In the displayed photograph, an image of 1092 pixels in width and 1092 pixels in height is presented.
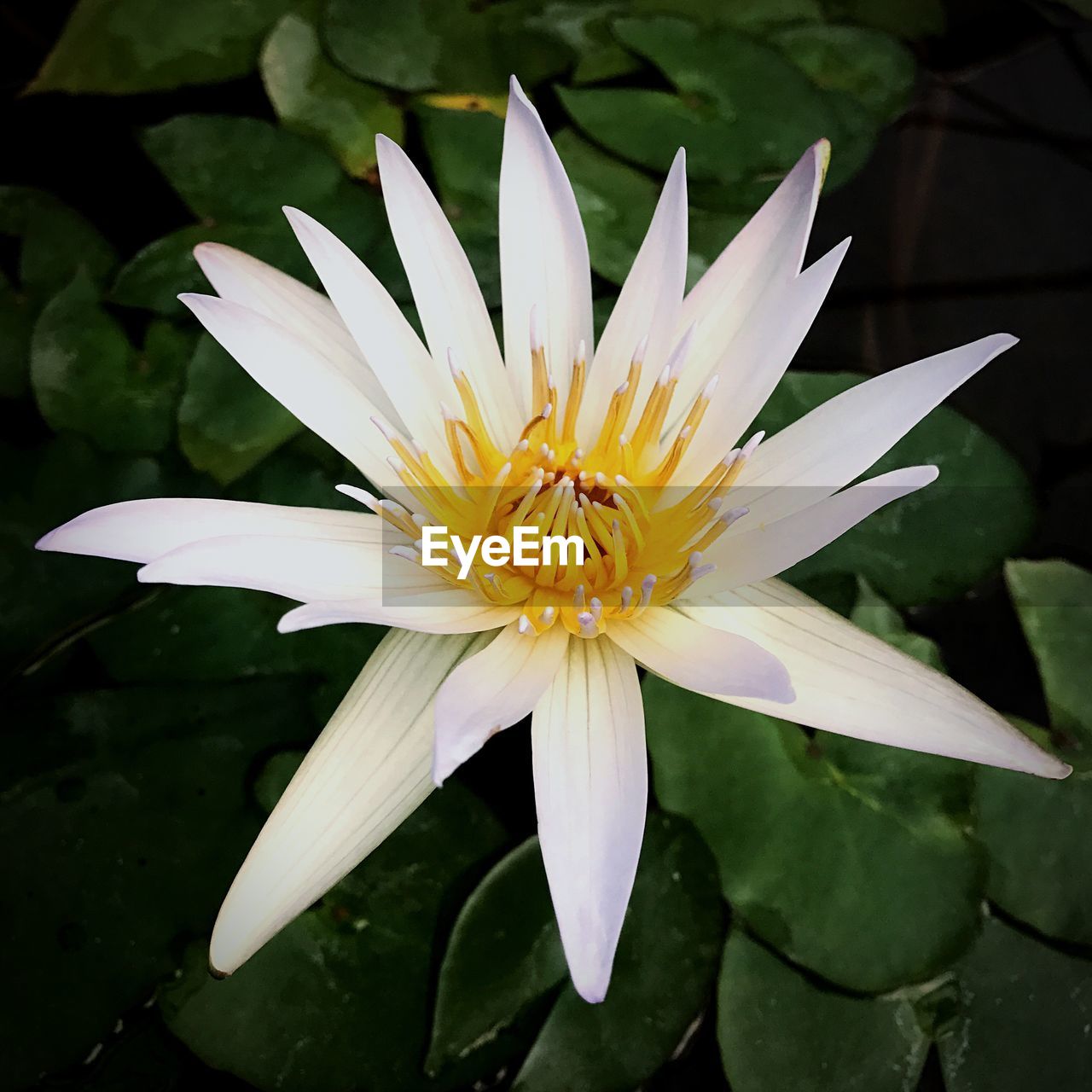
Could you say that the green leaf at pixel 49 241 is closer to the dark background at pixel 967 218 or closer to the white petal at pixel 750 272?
the dark background at pixel 967 218

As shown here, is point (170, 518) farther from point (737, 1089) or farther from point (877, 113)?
point (877, 113)

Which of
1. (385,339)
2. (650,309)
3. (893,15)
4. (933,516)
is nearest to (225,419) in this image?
(385,339)

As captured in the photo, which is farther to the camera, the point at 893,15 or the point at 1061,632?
the point at 893,15

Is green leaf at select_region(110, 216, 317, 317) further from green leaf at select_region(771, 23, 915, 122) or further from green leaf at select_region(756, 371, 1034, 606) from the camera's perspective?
green leaf at select_region(771, 23, 915, 122)

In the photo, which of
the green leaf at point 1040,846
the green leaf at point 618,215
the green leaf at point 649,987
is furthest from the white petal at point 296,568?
the green leaf at point 1040,846

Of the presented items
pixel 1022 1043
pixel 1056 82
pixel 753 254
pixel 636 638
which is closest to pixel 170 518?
pixel 636 638

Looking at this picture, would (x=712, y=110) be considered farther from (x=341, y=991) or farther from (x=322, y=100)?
(x=341, y=991)
